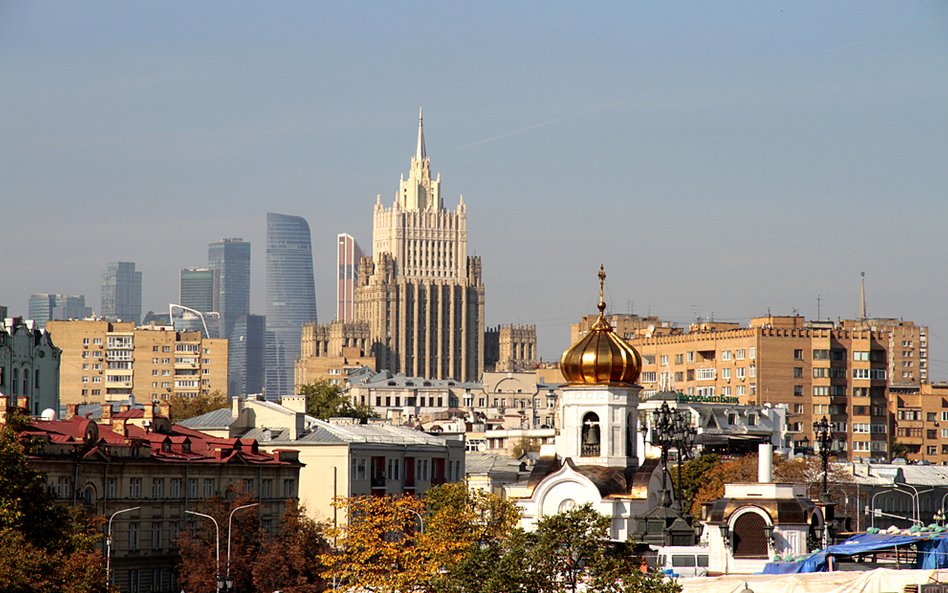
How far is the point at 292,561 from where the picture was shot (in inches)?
3782

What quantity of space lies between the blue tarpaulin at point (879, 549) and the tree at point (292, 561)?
28483 mm

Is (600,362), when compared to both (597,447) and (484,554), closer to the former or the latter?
(597,447)

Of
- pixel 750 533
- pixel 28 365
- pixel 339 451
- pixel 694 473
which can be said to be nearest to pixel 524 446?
pixel 28 365

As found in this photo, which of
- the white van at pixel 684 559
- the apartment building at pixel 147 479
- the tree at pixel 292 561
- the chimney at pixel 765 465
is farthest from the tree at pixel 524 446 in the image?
the white van at pixel 684 559

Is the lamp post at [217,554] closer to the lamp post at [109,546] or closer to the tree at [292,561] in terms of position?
Result: the tree at [292,561]

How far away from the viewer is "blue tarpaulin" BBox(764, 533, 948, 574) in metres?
64.4

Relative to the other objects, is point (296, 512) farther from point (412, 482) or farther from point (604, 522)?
point (604, 522)

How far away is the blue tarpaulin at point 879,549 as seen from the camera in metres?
64.4

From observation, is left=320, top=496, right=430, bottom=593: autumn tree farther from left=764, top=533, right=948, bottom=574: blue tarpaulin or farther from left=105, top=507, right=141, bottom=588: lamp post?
left=105, top=507, right=141, bottom=588: lamp post

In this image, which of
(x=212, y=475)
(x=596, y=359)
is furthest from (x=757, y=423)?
(x=596, y=359)

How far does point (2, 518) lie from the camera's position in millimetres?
72062

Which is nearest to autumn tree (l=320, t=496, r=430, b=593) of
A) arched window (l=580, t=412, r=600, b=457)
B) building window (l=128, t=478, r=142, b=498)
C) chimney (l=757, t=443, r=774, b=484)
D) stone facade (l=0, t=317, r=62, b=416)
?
arched window (l=580, t=412, r=600, b=457)

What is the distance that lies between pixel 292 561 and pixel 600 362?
16251 millimetres

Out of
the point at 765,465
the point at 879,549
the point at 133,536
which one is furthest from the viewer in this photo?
the point at 133,536
